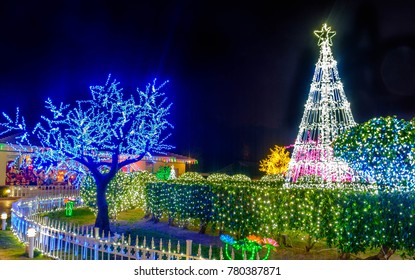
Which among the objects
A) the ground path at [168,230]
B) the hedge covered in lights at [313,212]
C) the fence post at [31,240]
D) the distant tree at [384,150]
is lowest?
the ground path at [168,230]

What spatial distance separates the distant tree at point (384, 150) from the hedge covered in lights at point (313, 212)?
0.67m

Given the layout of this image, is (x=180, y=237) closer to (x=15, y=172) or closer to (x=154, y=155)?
(x=15, y=172)

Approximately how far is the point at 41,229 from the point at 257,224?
5600mm

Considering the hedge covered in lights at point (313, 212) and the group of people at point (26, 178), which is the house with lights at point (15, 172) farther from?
the hedge covered in lights at point (313, 212)

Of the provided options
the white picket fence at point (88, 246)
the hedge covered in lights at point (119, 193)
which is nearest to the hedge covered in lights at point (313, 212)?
the white picket fence at point (88, 246)

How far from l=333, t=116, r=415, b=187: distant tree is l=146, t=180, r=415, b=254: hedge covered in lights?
67cm

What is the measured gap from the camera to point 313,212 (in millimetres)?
9086

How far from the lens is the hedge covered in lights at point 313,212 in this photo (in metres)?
8.09

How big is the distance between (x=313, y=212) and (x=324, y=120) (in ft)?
24.3

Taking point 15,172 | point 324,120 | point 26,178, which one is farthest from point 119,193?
point 26,178

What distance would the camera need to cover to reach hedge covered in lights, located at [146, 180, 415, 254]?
8.09 metres

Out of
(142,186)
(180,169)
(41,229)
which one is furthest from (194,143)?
(41,229)

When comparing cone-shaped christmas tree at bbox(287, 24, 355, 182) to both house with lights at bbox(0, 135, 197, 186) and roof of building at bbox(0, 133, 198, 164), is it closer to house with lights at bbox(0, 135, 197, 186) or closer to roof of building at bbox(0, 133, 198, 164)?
house with lights at bbox(0, 135, 197, 186)

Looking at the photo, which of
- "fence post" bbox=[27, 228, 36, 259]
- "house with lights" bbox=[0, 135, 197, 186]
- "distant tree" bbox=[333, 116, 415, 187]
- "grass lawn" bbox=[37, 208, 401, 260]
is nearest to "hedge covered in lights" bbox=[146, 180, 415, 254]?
"grass lawn" bbox=[37, 208, 401, 260]
